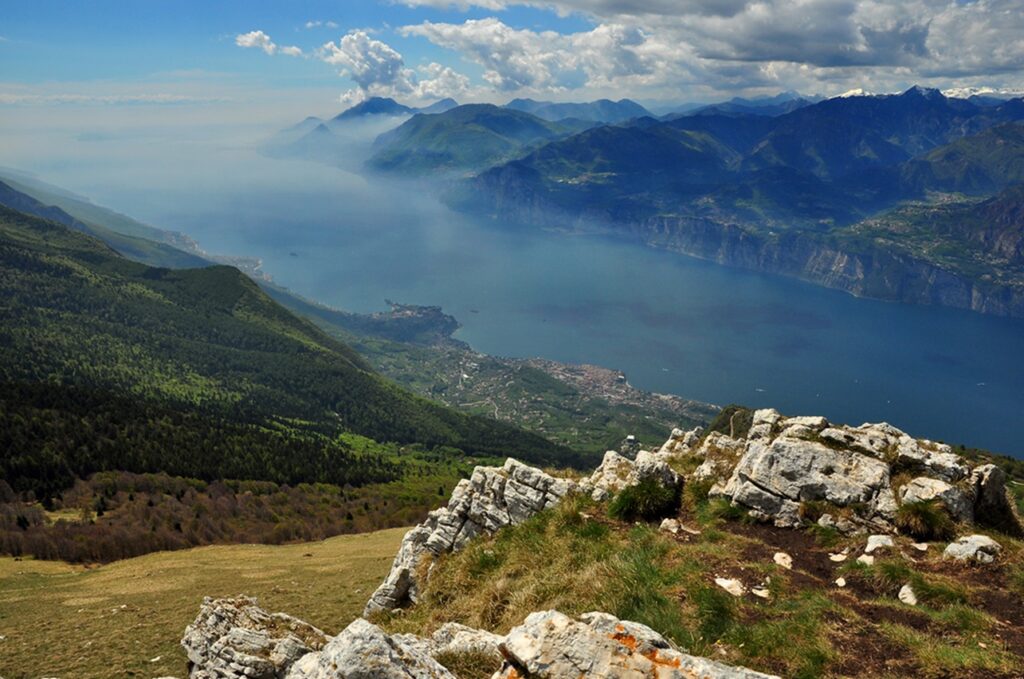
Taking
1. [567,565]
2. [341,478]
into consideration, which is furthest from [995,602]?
[341,478]

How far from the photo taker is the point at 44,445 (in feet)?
295

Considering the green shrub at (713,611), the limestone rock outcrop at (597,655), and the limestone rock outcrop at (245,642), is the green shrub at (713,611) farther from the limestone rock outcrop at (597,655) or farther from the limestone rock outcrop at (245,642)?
the limestone rock outcrop at (245,642)

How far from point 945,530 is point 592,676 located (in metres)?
13.4

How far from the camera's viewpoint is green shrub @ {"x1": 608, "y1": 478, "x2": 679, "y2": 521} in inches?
715

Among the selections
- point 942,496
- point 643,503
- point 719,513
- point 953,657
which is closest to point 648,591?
point 953,657

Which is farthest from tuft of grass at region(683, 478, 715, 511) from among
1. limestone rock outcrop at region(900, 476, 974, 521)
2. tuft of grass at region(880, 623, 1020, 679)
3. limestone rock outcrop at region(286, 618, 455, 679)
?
limestone rock outcrop at region(286, 618, 455, 679)

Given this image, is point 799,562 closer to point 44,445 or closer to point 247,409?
point 44,445

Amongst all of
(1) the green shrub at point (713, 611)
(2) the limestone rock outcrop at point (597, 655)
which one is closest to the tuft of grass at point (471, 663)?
(2) the limestone rock outcrop at point (597, 655)

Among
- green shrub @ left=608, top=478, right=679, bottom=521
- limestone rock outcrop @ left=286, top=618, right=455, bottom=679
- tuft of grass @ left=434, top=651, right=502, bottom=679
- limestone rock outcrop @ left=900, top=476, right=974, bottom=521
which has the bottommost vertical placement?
green shrub @ left=608, top=478, right=679, bottom=521

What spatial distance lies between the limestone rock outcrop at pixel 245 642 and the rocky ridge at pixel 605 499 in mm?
30

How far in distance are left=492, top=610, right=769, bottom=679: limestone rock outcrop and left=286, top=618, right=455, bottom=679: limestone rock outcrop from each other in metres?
1.24

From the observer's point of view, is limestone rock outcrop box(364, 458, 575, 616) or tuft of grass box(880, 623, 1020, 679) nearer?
tuft of grass box(880, 623, 1020, 679)

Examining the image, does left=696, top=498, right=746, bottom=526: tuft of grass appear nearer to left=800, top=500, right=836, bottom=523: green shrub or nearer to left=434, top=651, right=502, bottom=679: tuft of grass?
left=800, top=500, right=836, bottom=523: green shrub

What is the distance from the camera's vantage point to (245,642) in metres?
13.2
